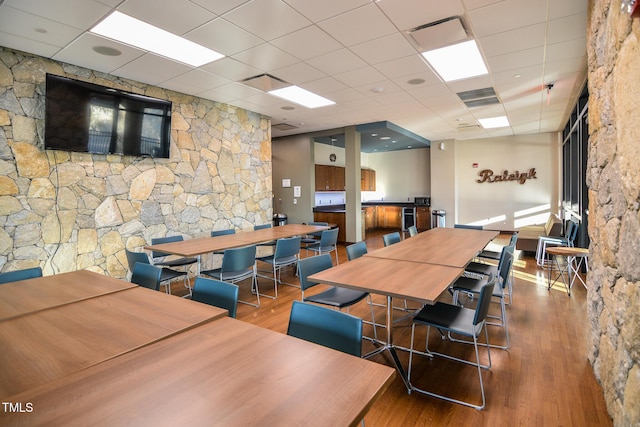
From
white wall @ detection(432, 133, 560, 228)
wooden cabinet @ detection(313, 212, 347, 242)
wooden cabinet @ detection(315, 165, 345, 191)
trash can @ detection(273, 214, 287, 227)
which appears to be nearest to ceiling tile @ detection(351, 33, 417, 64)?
wooden cabinet @ detection(313, 212, 347, 242)

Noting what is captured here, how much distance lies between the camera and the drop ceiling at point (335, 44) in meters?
2.67

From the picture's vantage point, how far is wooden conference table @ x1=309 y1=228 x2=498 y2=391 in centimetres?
206

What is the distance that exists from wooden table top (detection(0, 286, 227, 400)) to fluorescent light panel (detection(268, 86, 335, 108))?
3.75m

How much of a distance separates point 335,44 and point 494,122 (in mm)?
5457

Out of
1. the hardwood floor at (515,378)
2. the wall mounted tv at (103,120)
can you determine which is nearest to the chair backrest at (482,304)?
the hardwood floor at (515,378)

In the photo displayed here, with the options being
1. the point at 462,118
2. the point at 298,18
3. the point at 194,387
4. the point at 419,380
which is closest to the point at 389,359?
the point at 419,380

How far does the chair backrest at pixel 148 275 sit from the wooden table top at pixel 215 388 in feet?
4.07

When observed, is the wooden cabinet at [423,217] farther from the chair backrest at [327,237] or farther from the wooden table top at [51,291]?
the wooden table top at [51,291]

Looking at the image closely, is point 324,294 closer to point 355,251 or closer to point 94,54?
point 355,251

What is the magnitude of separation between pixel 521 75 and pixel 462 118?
2.48 m

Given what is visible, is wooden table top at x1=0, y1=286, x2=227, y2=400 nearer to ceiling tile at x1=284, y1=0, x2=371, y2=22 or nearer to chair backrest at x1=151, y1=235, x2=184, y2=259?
chair backrest at x1=151, y1=235, x2=184, y2=259

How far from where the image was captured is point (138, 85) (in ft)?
14.4

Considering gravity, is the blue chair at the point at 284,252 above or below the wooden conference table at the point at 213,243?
below

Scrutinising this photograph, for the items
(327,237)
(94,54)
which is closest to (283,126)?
(327,237)
